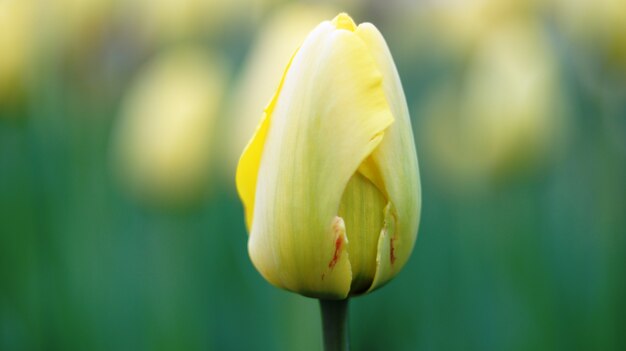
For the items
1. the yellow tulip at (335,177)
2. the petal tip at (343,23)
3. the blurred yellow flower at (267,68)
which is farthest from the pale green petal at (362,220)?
the blurred yellow flower at (267,68)

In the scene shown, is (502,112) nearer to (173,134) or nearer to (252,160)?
(173,134)

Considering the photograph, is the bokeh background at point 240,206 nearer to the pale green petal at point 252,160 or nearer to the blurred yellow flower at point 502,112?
the blurred yellow flower at point 502,112

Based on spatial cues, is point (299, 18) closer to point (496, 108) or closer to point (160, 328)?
point (496, 108)

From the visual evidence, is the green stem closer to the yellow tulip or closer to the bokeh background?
the yellow tulip

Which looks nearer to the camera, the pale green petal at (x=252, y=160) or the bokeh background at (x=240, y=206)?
the pale green petal at (x=252, y=160)

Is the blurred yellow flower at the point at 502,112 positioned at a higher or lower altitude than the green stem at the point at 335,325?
higher

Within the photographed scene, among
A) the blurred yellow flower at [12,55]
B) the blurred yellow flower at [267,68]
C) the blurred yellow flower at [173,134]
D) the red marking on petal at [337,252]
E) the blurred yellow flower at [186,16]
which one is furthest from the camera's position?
the blurred yellow flower at [186,16]

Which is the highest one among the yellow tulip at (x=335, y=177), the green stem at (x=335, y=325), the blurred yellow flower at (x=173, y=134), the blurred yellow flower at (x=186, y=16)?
the blurred yellow flower at (x=186, y=16)
